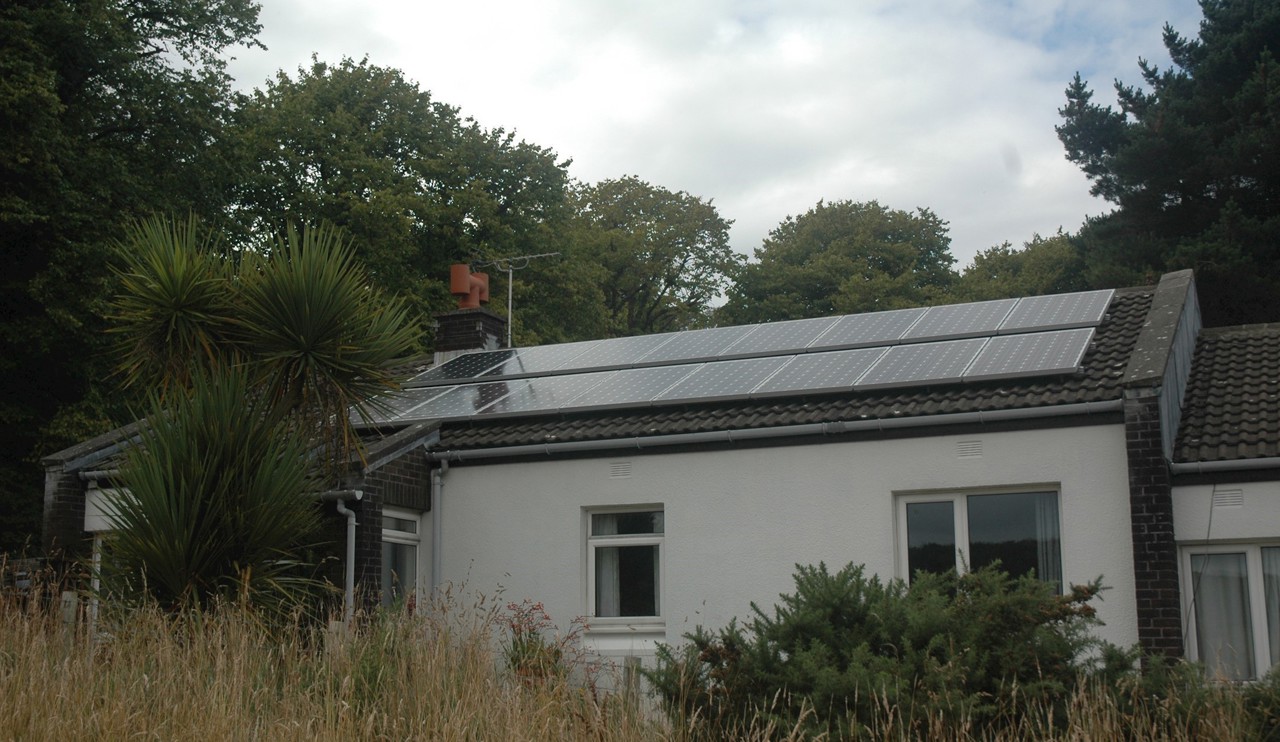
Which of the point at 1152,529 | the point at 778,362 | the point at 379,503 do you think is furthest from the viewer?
the point at 778,362

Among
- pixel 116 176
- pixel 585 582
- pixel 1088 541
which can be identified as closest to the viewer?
pixel 1088 541

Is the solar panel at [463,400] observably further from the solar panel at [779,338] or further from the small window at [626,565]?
the solar panel at [779,338]

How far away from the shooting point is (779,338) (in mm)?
16391

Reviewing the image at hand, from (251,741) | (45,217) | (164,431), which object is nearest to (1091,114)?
(45,217)

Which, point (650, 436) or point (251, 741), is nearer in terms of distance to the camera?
point (251, 741)

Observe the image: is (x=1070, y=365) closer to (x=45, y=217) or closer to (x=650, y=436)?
(x=650, y=436)

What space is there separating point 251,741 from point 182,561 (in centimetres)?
420

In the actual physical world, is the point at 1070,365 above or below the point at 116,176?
below

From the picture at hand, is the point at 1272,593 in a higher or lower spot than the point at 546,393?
lower

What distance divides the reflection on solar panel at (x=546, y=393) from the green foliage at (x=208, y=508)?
4094 mm

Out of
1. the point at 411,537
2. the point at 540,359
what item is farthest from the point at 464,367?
the point at 411,537

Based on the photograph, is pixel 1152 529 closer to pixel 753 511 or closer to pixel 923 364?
pixel 923 364

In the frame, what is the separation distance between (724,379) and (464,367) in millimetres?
5009

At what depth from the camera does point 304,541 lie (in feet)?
41.8
